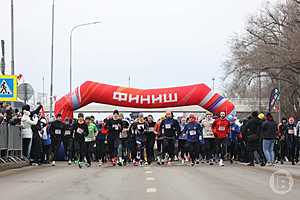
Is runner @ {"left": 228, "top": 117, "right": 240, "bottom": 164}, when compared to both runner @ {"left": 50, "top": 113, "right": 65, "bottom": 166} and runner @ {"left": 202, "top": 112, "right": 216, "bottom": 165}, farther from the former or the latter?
runner @ {"left": 50, "top": 113, "right": 65, "bottom": 166}

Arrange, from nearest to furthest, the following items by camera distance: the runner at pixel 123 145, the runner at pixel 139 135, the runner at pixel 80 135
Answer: the runner at pixel 80 135, the runner at pixel 139 135, the runner at pixel 123 145

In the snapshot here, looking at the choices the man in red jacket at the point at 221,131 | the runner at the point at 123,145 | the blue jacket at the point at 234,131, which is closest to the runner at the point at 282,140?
the blue jacket at the point at 234,131

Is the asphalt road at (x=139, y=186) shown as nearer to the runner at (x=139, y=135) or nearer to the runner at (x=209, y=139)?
the runner at (x=139, y=135)

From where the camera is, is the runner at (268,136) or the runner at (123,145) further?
the runner at (123,145)

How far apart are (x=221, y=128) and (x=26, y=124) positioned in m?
7.02

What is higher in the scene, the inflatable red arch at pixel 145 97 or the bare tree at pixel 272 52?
the bare tree at pixel 272 52

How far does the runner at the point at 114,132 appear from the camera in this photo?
25.5 m

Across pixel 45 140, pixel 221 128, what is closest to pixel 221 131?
pixel 221 128

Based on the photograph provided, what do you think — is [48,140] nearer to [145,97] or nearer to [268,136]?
[145,97]

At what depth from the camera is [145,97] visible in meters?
32.8

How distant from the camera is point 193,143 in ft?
86.3

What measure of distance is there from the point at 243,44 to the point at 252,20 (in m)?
2.32

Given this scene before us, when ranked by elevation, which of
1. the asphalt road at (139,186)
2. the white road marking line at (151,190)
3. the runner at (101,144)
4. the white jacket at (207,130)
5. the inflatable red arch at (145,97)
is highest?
the inflatable red arch at (145,97)

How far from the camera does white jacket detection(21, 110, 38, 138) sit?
25.2 metres
